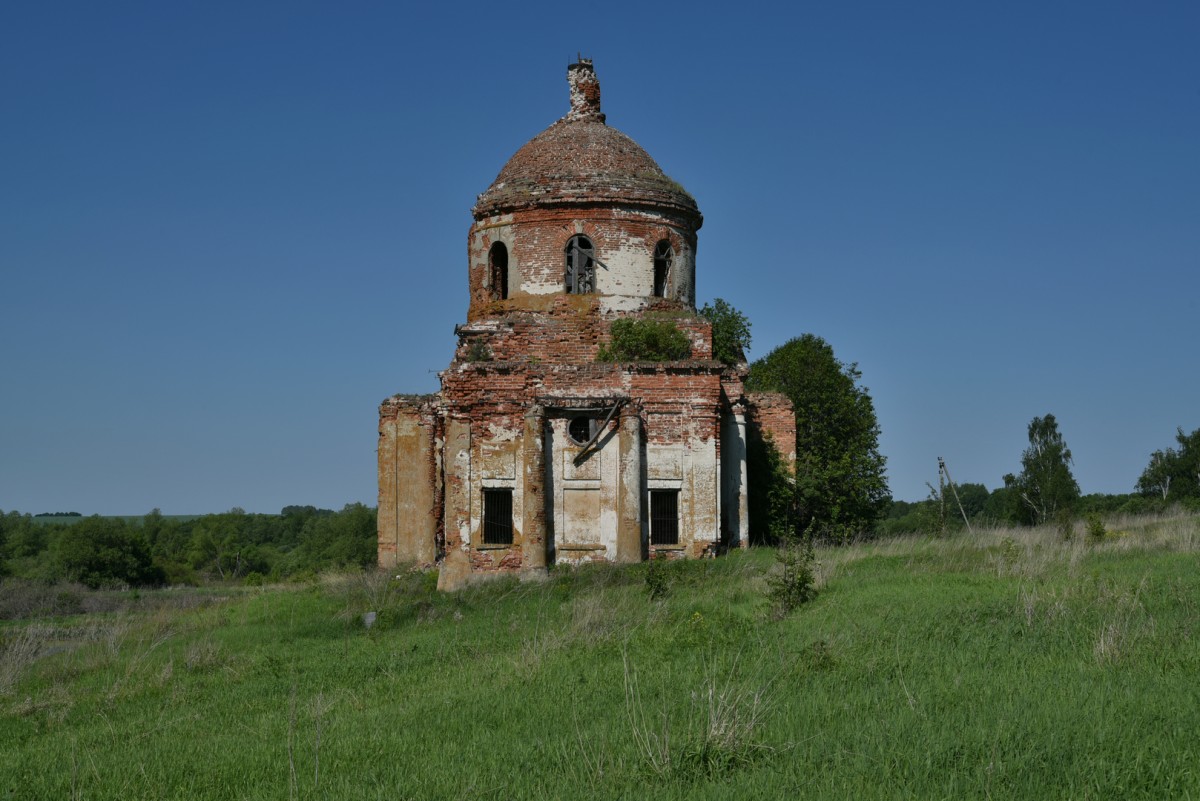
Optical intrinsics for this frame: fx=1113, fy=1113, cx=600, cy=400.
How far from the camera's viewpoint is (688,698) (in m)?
7.96

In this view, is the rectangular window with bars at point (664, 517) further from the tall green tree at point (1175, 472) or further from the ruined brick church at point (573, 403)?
the tall green tree at point (1175, 472)

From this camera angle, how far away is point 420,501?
75.3ft

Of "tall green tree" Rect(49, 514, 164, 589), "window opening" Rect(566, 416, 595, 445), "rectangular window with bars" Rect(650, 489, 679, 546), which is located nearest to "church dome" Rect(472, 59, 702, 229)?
"window opening" Rect(566, 416, 595, 445)

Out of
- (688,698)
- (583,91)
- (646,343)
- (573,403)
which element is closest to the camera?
(688,698)

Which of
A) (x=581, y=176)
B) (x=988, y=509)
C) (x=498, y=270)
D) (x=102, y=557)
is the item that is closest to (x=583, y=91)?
(x=581, y=176)

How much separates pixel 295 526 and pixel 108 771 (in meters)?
84.7

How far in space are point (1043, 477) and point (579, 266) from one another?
34.3 m

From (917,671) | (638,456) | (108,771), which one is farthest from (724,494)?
(108,771)

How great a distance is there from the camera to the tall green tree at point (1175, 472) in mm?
47500

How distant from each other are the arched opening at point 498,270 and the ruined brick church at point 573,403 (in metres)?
0.03

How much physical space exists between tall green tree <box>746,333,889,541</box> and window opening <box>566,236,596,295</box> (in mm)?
7469

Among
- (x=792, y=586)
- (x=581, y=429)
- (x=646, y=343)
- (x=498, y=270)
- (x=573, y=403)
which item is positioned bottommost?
(x=792, y=586)

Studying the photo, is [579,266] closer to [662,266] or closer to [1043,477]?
[662,266]

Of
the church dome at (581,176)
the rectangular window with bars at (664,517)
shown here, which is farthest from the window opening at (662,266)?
the rectangular window with bars at (664,517)
